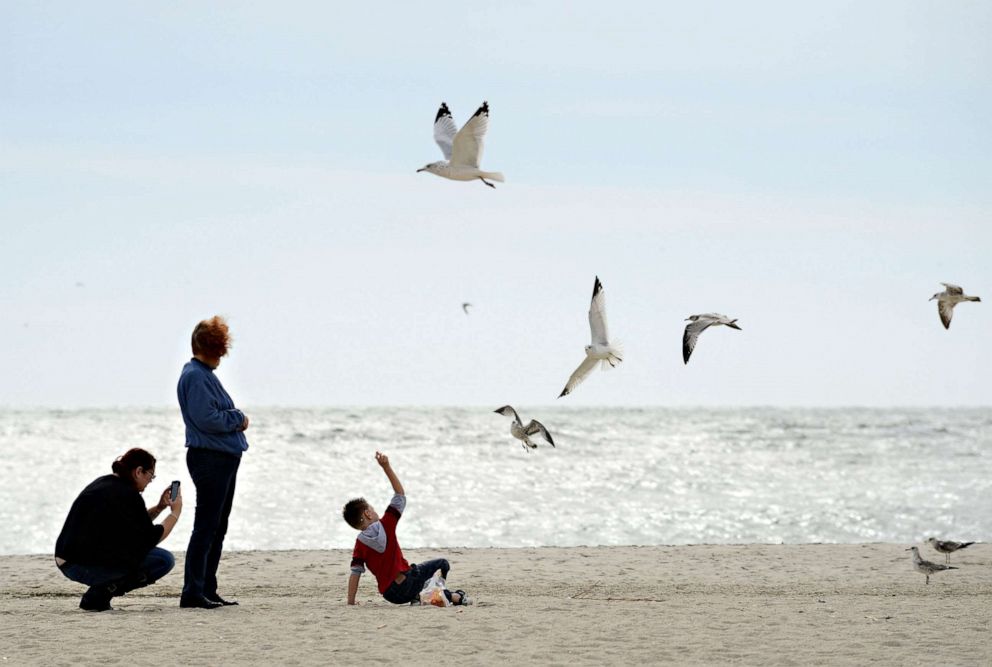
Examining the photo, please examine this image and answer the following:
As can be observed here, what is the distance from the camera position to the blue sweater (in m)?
7.02

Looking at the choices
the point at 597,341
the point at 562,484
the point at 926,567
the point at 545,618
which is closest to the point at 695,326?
the point at 597,341

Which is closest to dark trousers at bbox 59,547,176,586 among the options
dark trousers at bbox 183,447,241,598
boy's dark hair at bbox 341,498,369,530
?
dark trousers at bbox 183,447,241,598

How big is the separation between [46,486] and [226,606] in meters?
21.1

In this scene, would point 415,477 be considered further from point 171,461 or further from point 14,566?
point 14,566

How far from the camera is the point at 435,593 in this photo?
779 cm

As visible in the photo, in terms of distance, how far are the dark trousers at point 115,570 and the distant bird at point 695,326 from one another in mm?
3476

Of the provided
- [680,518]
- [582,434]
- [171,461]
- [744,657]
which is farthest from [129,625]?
[582,434]

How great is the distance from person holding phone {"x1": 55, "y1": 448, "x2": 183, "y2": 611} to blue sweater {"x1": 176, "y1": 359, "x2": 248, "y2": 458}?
0.34 m

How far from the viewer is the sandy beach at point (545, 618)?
6383 millimetres

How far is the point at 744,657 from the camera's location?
6363mm

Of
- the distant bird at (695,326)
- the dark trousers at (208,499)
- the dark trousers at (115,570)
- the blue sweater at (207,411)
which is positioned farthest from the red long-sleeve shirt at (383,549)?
the distant bird at (695,326)

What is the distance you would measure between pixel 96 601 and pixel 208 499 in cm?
115

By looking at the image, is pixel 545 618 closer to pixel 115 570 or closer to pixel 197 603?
pixel 197 603

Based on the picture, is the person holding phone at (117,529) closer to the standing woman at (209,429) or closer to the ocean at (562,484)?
the standing woman at (209,429)
